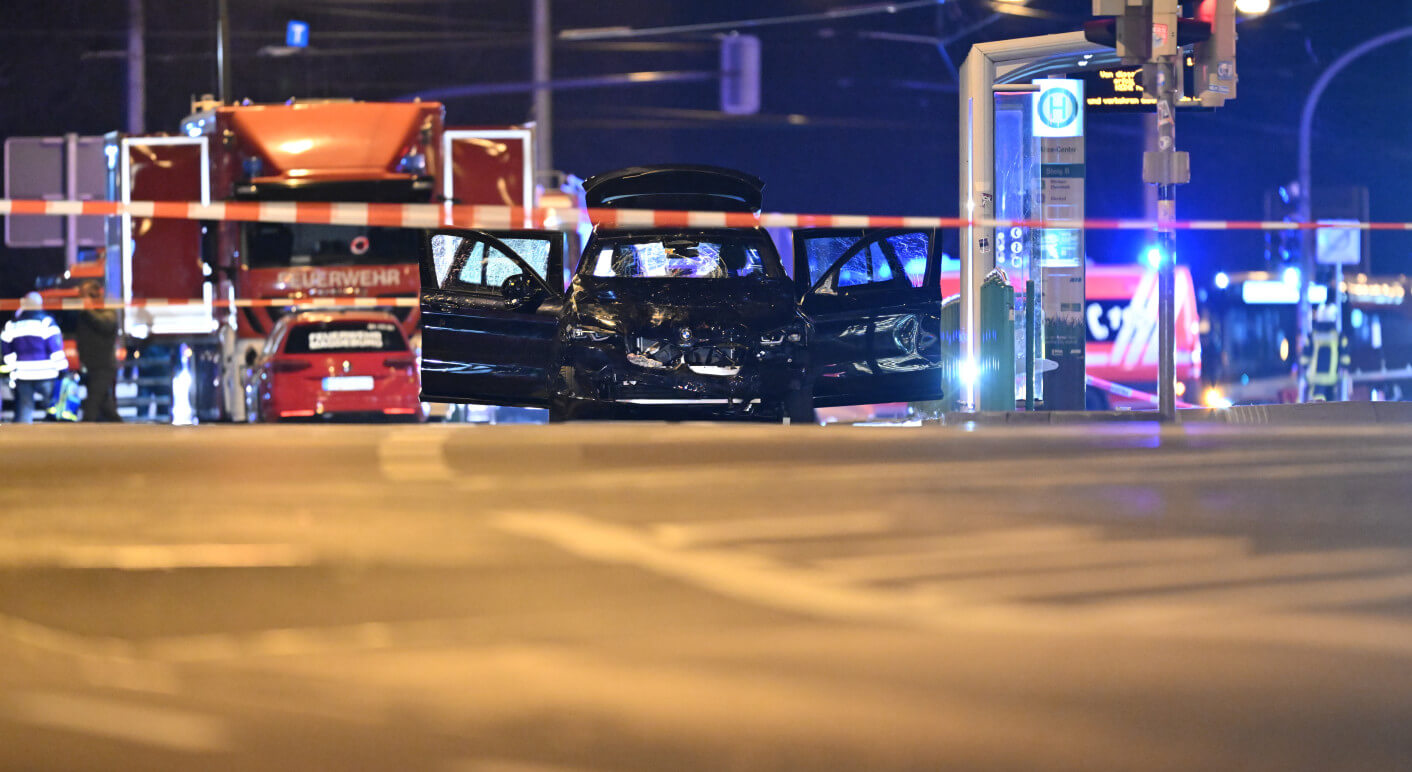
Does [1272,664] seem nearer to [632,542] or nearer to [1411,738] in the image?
[1411,738]

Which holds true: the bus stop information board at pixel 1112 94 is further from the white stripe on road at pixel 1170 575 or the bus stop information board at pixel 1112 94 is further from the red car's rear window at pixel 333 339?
the white stripe on road at pixel 1170 575

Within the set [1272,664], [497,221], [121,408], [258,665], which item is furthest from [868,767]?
[121,408]

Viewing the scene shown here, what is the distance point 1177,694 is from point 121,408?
63.4 feet

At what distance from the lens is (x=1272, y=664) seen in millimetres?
4066

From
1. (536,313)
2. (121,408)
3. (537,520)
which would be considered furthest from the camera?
(121,408)

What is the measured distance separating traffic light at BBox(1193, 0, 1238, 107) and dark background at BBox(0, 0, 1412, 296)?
28.4 meters

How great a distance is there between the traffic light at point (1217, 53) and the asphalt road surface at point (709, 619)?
6.17m

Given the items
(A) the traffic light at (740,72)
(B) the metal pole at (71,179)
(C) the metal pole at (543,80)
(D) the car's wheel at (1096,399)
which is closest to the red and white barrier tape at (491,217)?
(B) the metal pole at (71,179)

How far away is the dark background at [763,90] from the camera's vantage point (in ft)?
150

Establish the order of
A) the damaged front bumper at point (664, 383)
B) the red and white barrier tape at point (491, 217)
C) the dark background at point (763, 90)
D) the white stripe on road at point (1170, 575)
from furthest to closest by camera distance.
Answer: the dark background at point (763, 90) < the red and white barrier tape at point (491, 217) < the damaged front bumper at point (664, 383) < the white stripe on road at point (1170, 575)

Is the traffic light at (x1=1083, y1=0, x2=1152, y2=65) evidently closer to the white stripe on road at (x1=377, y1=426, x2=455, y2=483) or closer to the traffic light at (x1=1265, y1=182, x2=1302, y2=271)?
the white stripe on road at (x1=377, y1=426, x2=455, y2=483)

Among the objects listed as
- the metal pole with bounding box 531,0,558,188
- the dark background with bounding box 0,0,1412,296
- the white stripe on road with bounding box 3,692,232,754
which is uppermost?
the dark background with bounding box 0,0,1412,296

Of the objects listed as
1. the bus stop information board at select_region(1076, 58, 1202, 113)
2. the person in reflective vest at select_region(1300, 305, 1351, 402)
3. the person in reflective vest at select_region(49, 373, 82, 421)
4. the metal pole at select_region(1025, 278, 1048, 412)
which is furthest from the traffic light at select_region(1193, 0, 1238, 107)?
the person in reflective vest at select_region(1300, 305, 1351, 402)

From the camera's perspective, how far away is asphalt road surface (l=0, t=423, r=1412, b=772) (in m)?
3.41
